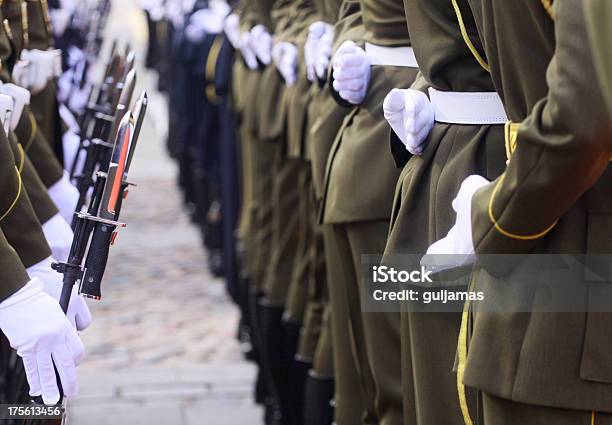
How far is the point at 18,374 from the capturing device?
388 cm

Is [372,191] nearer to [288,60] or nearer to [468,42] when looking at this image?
[468,42]

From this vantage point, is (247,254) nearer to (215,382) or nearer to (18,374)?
(215,382)

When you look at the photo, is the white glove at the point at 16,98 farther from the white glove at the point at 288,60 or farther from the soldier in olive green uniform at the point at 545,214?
the soldier in olive green uniform at the point at 545,214

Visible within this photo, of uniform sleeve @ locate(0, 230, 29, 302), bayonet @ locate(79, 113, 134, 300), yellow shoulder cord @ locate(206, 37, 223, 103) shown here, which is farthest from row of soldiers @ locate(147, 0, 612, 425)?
yellow shoulder cord @ locate(206, 37, 223, 103)

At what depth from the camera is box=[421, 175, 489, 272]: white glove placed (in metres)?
2.33

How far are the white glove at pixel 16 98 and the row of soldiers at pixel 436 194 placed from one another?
0.86 meters

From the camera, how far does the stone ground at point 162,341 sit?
5602mm

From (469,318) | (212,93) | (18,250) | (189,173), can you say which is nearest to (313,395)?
(18,250)

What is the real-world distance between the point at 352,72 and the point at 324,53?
794 mm

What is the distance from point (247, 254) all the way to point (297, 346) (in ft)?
3.80

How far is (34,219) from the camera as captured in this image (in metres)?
3.24

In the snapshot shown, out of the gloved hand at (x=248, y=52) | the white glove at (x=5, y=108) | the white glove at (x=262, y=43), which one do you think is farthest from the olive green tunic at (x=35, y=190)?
the gloved hand at (x=248, y=52)

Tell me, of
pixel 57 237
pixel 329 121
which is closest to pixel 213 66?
pixel 329 121

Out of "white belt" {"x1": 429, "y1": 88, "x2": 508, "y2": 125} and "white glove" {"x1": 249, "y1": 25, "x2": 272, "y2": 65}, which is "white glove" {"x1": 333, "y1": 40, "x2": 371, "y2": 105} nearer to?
"white belt" {"x1": 429, "y1": 88, "x2": 508, "y2": 125}
